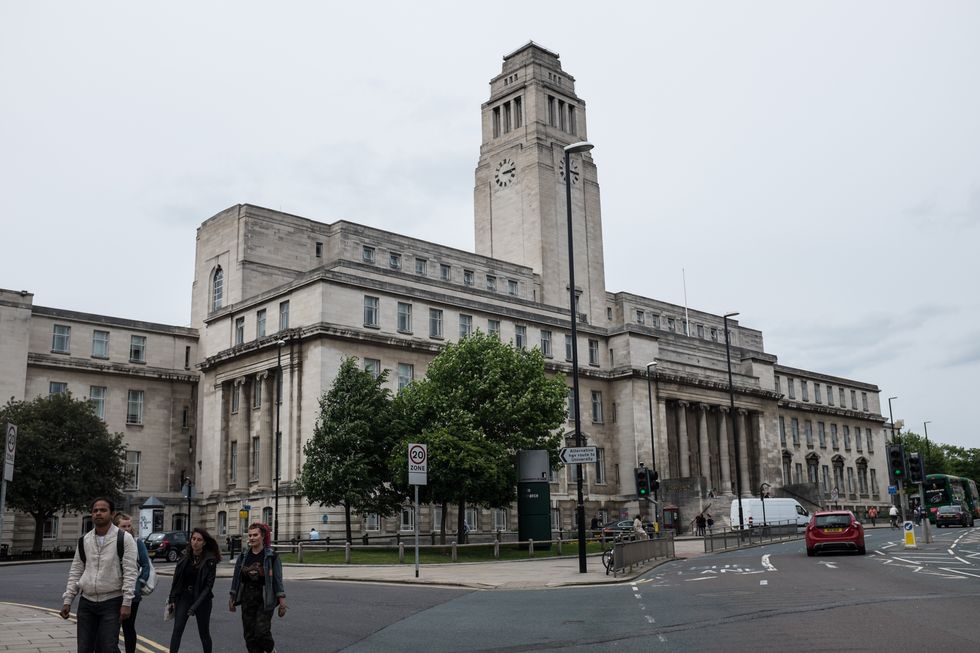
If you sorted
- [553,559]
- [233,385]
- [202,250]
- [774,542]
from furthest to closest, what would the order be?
[202,250], [233,385], [774,542], [553,559]

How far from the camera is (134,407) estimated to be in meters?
69.4

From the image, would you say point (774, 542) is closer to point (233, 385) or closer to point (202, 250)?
point (233, 385)

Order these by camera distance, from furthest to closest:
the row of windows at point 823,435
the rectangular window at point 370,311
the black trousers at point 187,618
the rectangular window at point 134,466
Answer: the row of windows at point 823,435, the rectangular window at point 134,466, the rectangular window at point 370,311, the black trousers at point 187,618

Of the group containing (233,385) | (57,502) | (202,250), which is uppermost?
(202,250)

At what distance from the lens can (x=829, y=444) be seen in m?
109

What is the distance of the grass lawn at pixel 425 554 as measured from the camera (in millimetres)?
41531

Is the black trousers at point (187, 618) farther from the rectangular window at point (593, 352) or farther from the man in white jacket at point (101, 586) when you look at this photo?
the rectangular window at point (593, 352)

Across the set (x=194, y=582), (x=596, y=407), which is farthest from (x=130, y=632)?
(x=596, y=407)

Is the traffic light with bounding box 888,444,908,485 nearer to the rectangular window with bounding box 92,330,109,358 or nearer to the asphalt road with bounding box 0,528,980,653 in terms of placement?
the asphalt road with bounding box 0,528,980,653

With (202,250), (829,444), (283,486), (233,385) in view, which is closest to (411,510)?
(283,486)

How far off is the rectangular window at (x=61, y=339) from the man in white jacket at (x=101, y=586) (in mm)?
61199

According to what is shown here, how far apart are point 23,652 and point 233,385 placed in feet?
182

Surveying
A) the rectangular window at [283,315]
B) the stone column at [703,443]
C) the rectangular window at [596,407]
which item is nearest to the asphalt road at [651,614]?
the rectangular window at [283,315]

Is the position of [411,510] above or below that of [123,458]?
below
